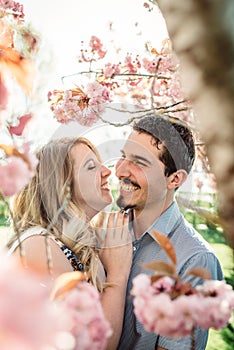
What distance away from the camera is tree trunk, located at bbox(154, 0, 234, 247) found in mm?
414

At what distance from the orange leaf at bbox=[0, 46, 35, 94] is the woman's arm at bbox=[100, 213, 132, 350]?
102cm

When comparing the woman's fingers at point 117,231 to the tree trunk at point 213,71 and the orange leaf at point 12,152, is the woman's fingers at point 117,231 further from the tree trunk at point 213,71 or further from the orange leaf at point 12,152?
the tree trunk at point 213,71

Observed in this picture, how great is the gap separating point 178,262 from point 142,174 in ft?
1.50

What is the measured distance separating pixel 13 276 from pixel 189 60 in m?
0.24

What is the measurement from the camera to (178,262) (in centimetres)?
173

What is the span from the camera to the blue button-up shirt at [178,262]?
163cm

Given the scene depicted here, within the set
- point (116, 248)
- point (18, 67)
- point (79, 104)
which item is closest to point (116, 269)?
point (116, 248)

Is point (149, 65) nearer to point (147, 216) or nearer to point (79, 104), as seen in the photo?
point (79, 104)

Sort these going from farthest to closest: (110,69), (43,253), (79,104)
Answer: (110,69)
(79,104)
(43,253)

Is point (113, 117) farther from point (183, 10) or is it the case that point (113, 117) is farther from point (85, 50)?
point (183, 10)

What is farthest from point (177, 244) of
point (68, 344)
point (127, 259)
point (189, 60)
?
point (189, 60)

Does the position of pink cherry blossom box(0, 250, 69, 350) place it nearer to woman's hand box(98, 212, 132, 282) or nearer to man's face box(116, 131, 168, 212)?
woman's hand box(98, 212, 132, 282)

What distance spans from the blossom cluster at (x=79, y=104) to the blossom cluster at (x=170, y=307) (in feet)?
7.36

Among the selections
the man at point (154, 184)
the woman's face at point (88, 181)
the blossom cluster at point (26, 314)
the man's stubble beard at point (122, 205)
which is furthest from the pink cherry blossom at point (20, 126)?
the man's stubble beard at point (122, 205)
